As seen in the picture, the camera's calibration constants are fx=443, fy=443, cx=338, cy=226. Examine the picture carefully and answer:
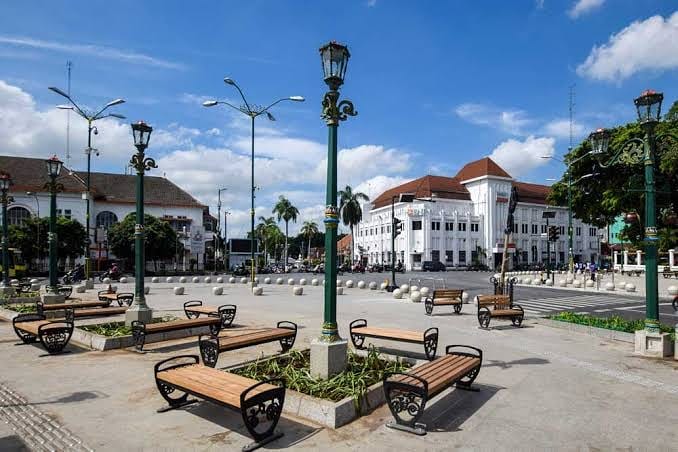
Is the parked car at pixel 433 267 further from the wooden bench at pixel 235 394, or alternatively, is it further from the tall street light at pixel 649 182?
the wooden bench at pixel 235 394

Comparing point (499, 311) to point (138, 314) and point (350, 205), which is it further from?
point (350, 205)

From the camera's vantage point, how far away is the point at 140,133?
10.7 meters

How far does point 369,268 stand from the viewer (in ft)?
220

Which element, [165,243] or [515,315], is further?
[165,243]

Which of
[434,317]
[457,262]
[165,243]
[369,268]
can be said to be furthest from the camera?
[457,262]

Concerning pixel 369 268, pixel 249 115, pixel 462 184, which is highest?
pixel 462 184

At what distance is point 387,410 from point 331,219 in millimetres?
2712

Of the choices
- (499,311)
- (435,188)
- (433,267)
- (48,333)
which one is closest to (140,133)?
(48,333)

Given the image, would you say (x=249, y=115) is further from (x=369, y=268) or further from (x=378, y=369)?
(x=369, y=268)

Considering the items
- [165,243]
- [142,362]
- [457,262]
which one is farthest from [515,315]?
[457,262]

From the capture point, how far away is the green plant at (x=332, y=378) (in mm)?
5714

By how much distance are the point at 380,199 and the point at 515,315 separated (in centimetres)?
8540

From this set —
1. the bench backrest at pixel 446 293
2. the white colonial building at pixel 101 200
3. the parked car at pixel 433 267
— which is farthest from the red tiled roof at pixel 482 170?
the bench backrest at pixel 446 293

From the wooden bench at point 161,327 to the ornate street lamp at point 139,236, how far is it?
2.10 feet
